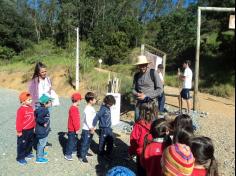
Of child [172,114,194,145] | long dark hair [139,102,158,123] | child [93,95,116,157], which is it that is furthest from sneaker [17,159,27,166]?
child [172,114,194,145]

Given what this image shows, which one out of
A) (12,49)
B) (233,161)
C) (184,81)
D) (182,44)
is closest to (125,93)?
(184,81)

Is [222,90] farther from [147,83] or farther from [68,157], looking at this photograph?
[68,157]

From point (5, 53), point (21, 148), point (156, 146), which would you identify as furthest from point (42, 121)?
point (5, 53)

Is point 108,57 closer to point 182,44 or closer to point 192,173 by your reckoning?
point 182,44

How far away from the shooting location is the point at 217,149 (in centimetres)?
806

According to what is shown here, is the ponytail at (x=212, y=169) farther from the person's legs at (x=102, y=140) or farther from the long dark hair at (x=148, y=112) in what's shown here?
the person's legs at (x=102, y=140)

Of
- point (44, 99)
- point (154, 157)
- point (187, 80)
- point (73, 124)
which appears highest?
point (187, 80)

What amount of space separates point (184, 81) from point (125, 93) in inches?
92.6

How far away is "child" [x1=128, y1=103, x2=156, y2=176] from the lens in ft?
18.8

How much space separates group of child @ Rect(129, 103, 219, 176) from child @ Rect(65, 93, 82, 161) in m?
1.16

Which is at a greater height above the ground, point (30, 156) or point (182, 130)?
point (182, 130)

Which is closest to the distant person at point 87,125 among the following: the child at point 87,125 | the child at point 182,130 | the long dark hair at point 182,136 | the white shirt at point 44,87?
the child at point 87,125

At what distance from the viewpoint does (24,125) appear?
21.2 ft

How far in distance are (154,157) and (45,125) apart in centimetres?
256
